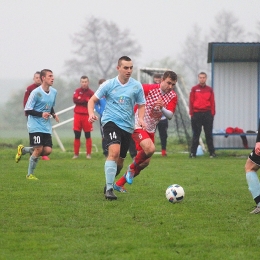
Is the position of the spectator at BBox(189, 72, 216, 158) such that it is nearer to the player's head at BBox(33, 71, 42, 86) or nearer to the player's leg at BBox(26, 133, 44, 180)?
the player's head at BBox(33, 71, 42, 86)

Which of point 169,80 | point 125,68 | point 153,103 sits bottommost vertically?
point 153,103

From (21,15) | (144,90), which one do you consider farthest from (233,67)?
(21,15)

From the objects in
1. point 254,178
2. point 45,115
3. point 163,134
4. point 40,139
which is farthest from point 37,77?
point 254,178

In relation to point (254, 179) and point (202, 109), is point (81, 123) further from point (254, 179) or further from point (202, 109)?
point (254, 179)

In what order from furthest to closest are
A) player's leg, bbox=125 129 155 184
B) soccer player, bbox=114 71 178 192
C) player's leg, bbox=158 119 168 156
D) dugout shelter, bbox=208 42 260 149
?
dugout shelter, bbox=208 42 260 149
player's leg, bbox=158 119 168 156
soccer player, bbox=114 71 178 192
player's leg, bbox=125 129 155 184

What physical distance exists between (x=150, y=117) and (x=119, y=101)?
1.25 meters

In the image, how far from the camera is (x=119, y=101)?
30.6 feet

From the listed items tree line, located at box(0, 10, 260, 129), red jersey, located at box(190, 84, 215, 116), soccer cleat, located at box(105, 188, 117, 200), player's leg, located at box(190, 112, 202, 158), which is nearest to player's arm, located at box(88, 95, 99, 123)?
soccer cleat, located at box(105, 188, 117, 200)

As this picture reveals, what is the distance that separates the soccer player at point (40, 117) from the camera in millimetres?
12078

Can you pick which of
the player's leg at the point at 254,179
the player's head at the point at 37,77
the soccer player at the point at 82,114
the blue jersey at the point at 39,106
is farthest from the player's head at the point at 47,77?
the soccer player at the point at 82,114

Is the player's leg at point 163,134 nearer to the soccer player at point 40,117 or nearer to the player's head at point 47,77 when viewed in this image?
the soccer player at point 40,117

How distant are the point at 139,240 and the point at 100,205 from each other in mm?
2242

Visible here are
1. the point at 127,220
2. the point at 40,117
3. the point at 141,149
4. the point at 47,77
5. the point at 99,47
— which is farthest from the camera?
the point at 99,47

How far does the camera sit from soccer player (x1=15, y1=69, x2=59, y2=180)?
12078 mm
